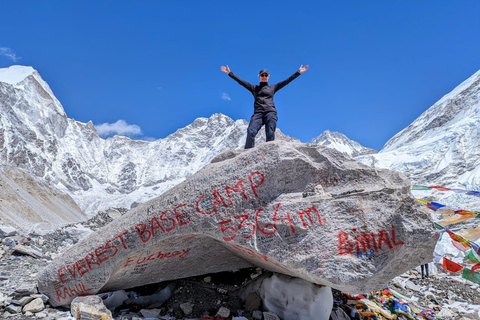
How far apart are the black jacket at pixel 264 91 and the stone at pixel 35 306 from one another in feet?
18.1

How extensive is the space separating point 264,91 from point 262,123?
707mm

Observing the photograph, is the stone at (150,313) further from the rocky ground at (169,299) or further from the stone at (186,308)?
the stone at (186,308)

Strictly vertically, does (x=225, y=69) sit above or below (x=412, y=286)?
above

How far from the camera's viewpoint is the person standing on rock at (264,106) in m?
7.29

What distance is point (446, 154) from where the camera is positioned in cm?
7419

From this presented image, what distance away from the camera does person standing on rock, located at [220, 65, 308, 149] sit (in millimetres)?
7293

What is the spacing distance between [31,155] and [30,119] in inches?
917

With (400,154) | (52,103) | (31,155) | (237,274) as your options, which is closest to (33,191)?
(237,274)

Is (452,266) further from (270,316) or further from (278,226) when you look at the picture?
(278,226)

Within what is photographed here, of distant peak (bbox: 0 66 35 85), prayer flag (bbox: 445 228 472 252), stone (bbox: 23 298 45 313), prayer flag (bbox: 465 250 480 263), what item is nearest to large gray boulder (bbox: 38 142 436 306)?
stone (bbox: 23 298 45 313)

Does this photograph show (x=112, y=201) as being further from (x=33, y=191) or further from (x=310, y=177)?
(x=310, y=177)

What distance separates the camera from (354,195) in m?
5.52

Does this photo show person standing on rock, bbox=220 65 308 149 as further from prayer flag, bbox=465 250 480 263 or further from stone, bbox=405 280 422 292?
stone, bbox=405 280 422 292

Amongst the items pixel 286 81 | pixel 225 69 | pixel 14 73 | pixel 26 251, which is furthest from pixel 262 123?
pixel 14 73
